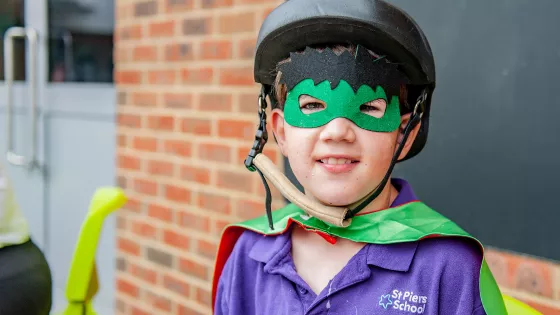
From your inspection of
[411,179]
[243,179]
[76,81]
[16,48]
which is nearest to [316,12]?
[411,179]

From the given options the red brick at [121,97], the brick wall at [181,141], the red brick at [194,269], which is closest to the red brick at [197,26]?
the brick wall at [181,141]

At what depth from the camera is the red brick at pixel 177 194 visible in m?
3.28

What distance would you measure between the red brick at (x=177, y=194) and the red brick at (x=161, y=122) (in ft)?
0.98

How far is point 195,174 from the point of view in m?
3.23

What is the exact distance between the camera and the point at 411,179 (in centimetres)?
243

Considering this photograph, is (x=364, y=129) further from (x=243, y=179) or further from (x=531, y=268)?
(x=243, y=179)

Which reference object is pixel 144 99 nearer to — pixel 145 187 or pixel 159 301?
pixel 145 187

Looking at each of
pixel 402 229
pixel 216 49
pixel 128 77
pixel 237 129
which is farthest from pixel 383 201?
pixel 128 77

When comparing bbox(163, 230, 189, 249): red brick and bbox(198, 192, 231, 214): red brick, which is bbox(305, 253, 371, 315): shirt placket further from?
bbox(163, 230, 189, 249): red brick

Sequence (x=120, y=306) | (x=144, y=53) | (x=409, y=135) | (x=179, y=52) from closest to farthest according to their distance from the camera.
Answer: (x=409, y=135) < (x=179, y=52) < (x=144, y=53) < (x=120, y=306)

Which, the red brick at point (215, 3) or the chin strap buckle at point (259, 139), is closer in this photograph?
the chin strap buckle at point (259, 139)

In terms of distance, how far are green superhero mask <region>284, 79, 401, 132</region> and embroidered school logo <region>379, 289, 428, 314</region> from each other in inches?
14.9

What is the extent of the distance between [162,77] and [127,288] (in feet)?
3.90

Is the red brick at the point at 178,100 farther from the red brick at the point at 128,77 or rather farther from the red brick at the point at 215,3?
the red brick at the point at 215,3
